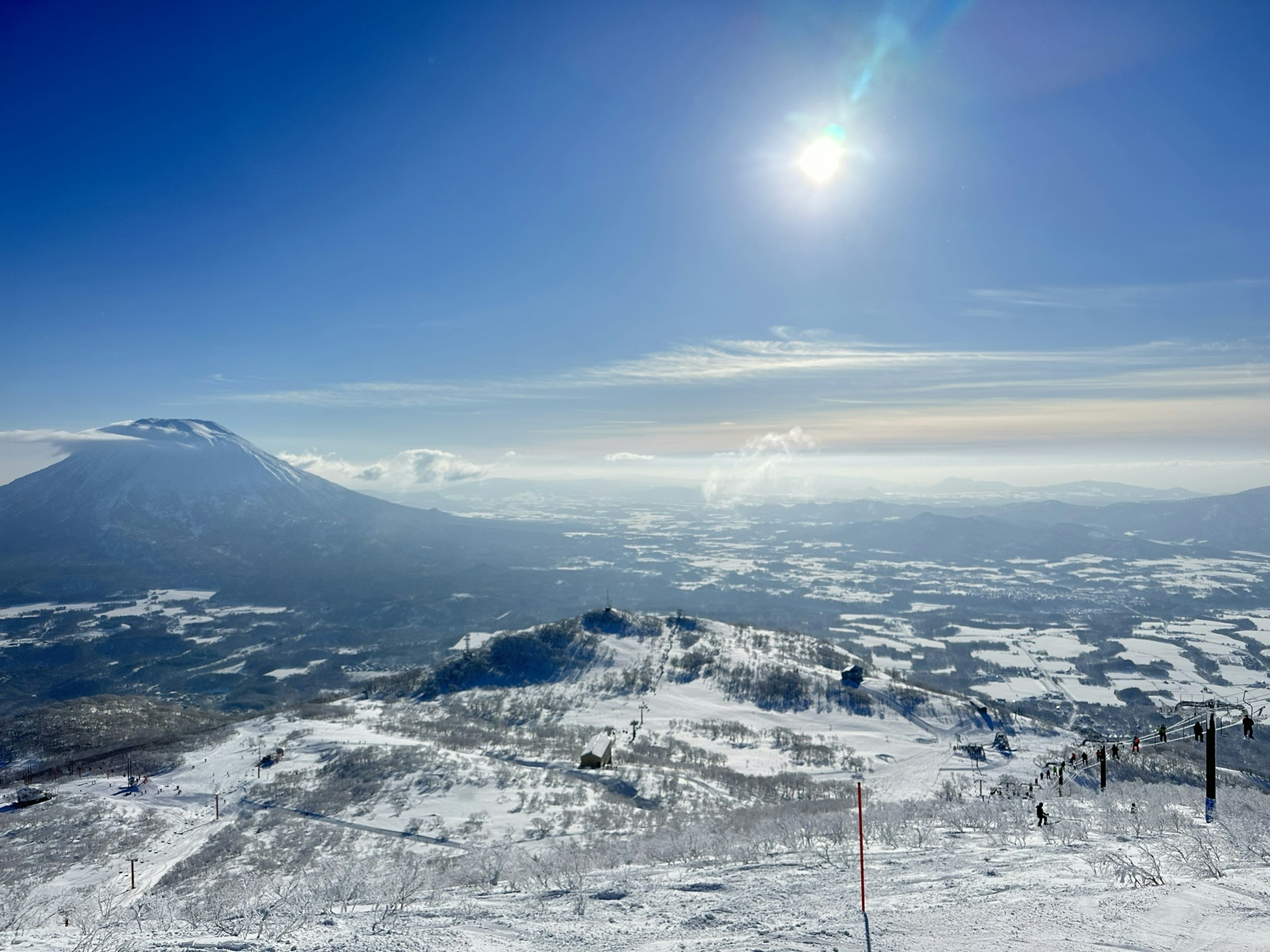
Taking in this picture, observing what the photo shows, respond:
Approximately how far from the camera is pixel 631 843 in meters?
34.4

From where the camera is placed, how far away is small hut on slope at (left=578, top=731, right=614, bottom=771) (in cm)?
6706

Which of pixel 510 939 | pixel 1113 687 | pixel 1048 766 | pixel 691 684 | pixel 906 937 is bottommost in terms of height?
pixel 1113 687

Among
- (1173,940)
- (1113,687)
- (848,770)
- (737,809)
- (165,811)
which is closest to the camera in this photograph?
(1173,940)

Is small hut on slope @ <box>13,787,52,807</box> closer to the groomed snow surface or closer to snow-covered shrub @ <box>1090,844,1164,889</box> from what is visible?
the groomed snow surface

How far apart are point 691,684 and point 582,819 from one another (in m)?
71.2

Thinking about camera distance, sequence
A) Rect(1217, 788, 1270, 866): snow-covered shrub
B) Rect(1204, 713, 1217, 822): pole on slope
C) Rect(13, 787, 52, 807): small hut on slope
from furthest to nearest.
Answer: Rect(13, 787, 52, 807): small hut on slope → Rect(1204, 713, 1217, 822): pole on slope → Rect(1217, 788, 1270, 866): snow-covered shrub

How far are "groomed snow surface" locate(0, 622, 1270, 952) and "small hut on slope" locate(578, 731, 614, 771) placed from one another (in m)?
1.30

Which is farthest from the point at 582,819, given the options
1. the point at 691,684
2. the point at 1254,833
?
the point at 691,684

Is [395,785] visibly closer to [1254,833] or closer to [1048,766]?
[1254,833]

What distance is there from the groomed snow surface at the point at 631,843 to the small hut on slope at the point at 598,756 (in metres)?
1.30

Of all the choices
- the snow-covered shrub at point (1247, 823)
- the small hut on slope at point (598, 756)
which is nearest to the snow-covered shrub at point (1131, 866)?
the snow-covered shrub at point (1247, 823)

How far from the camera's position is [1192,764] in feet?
272

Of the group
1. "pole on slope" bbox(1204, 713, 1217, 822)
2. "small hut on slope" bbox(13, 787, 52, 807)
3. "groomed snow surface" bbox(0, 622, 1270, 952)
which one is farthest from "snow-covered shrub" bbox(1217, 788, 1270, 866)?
"small hut on slope" bbox(13, 787, 52, 807)

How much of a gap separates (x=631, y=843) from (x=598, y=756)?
114 feet
